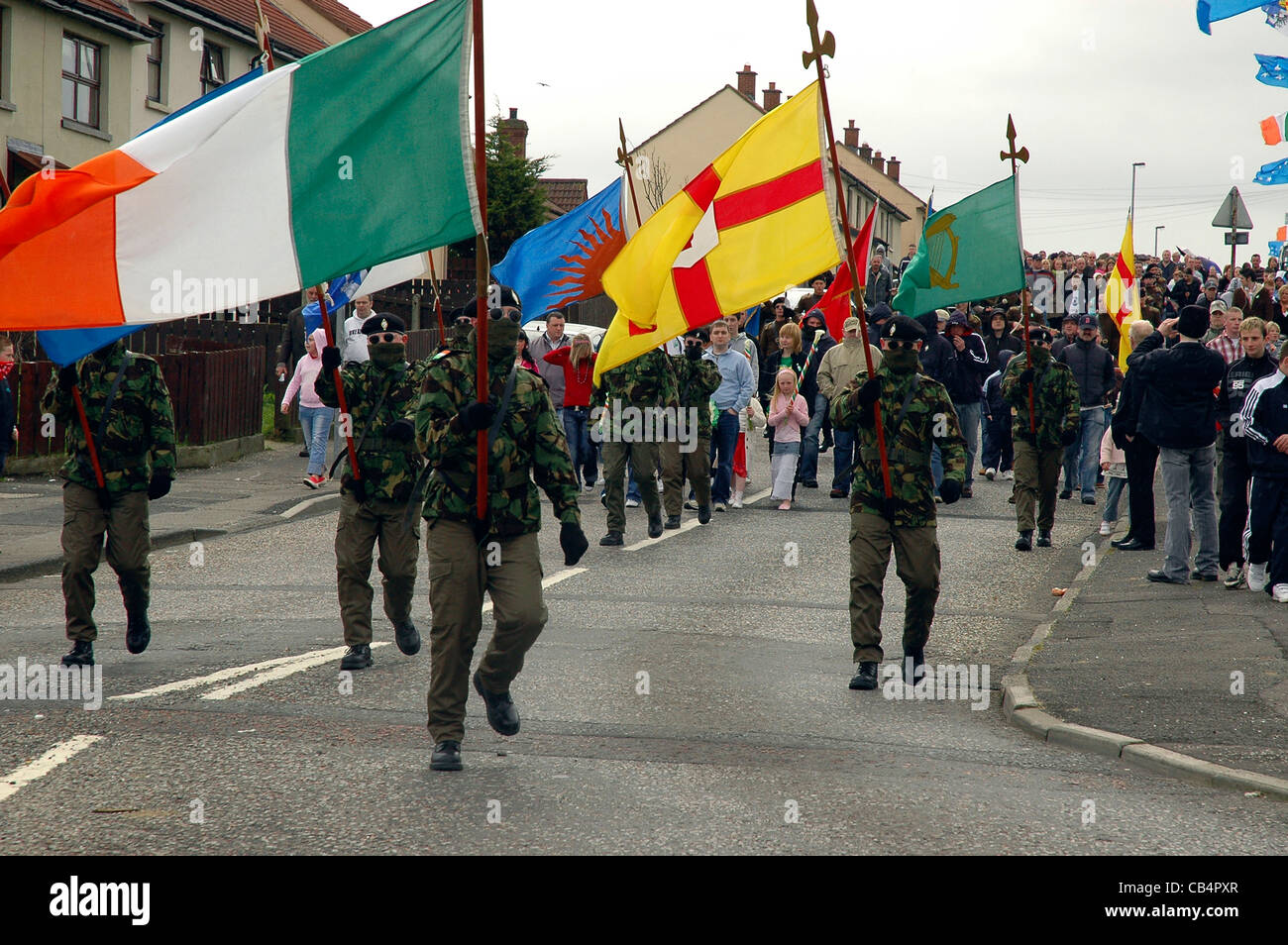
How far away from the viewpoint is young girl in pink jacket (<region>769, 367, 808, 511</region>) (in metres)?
17.5

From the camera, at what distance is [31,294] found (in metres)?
6.86

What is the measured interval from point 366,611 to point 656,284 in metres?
2.56

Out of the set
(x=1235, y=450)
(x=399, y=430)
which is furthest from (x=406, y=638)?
(x=1235, y=450)

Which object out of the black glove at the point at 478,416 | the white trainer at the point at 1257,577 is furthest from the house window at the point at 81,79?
the black glove at the point at 478,416

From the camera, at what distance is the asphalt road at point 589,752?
556cm

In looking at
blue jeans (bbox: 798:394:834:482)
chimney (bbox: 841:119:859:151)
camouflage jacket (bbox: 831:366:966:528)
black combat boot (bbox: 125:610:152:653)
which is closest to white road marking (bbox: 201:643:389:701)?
black combat boot (bbox: 125:610:152:653)

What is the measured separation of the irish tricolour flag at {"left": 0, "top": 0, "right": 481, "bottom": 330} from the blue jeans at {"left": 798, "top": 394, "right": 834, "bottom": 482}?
39.9ft

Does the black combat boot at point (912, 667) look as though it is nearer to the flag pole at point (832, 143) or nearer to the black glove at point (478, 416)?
the flag pole at point (832, 143)

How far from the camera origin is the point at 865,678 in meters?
8.70

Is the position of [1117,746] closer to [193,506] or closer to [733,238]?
[733,238]

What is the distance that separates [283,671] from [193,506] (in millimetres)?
8982

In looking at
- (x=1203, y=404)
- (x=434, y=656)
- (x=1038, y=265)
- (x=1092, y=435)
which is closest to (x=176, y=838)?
(x=434, y=656)

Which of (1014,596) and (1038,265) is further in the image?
(1038,265)

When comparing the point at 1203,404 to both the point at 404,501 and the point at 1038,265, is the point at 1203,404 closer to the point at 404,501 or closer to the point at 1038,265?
the point at 404,501
